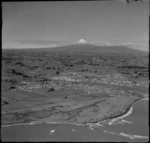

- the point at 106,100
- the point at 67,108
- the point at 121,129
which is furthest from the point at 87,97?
the point at 121,129

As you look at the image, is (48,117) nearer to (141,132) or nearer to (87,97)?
(141,132)

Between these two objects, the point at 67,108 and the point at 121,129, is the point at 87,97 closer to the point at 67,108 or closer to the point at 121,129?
the point at 67,108

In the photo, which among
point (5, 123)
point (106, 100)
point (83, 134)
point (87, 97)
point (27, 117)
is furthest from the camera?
Answer: point (87, 97)

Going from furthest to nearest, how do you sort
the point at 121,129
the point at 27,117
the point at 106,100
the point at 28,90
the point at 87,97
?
the point at 28,90 < the point at 87,97 < the point at 106,100 < the point at 27,117 < the point at 121,129

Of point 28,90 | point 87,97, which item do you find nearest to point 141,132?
point 87,97

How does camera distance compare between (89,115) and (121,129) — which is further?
(89,115)

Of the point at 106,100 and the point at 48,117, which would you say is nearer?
the point at 48,117
